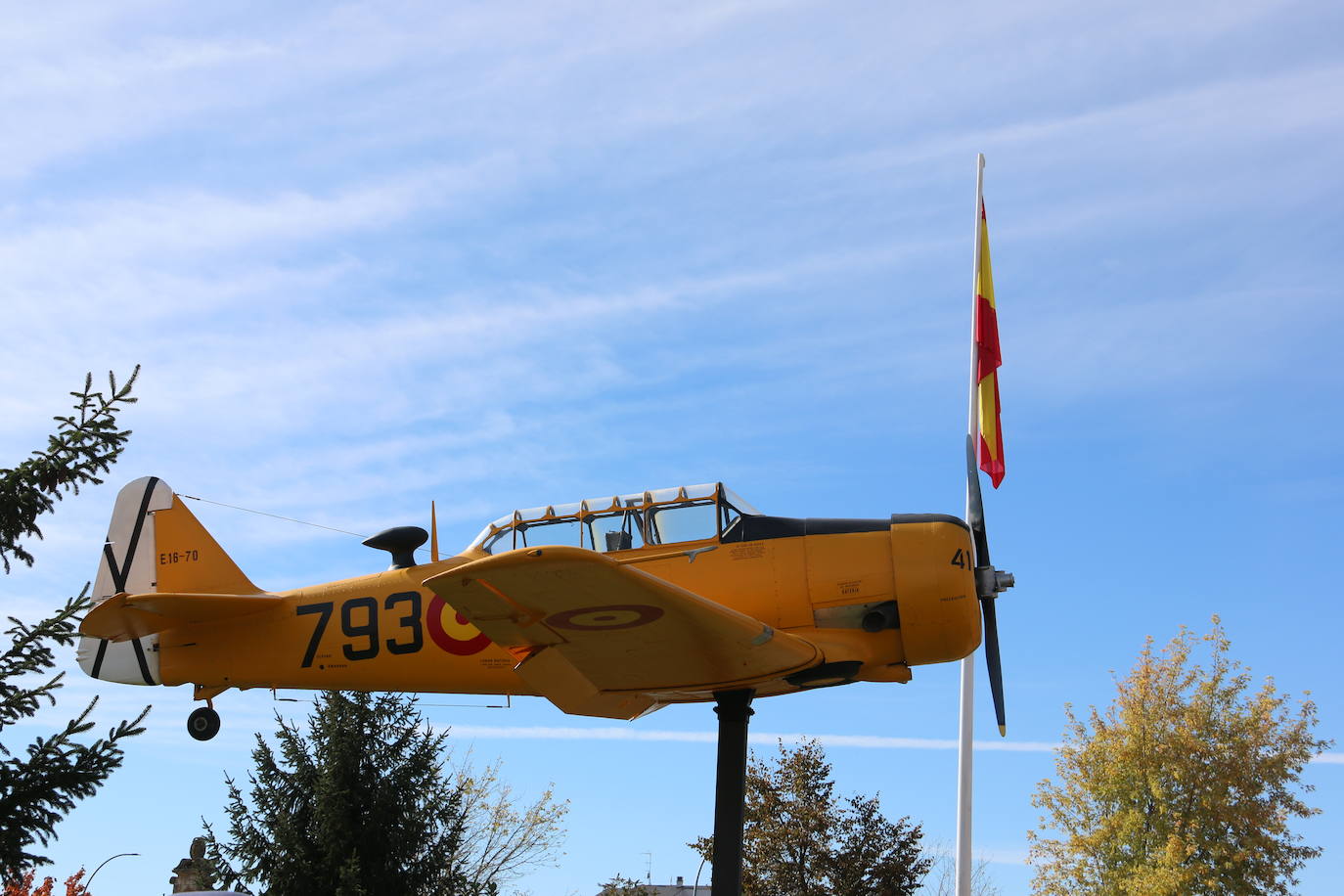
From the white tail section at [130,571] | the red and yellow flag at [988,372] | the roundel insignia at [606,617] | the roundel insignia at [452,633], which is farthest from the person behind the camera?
the red and yellow flag at [988,372]

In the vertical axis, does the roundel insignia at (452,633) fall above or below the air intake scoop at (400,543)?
below

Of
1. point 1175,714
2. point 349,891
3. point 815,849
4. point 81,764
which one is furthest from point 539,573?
point 1175,714

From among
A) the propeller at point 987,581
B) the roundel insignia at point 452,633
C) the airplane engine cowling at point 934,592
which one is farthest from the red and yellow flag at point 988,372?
the roundel insignia at point 452,633

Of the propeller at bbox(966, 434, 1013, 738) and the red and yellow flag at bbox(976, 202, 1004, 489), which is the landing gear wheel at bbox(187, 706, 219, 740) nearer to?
the propeller at bbox(966, 434, 1013, 738)

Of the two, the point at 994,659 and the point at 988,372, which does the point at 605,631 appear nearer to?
the point at 994,659

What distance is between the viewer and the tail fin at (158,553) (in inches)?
534

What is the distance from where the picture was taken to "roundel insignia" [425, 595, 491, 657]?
11852 millimetres

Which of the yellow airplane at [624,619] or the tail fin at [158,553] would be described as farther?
the tail fin at [158,553]

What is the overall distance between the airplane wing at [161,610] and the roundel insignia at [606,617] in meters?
4.32

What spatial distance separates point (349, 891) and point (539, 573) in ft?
40.1

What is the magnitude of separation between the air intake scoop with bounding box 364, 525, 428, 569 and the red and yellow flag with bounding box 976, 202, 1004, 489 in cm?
936

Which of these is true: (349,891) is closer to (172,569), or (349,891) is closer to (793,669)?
(172,569)

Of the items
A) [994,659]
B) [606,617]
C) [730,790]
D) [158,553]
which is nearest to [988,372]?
[994,659]

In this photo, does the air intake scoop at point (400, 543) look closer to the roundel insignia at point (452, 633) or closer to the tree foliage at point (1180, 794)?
the roundel insignia at point (452, 633)
